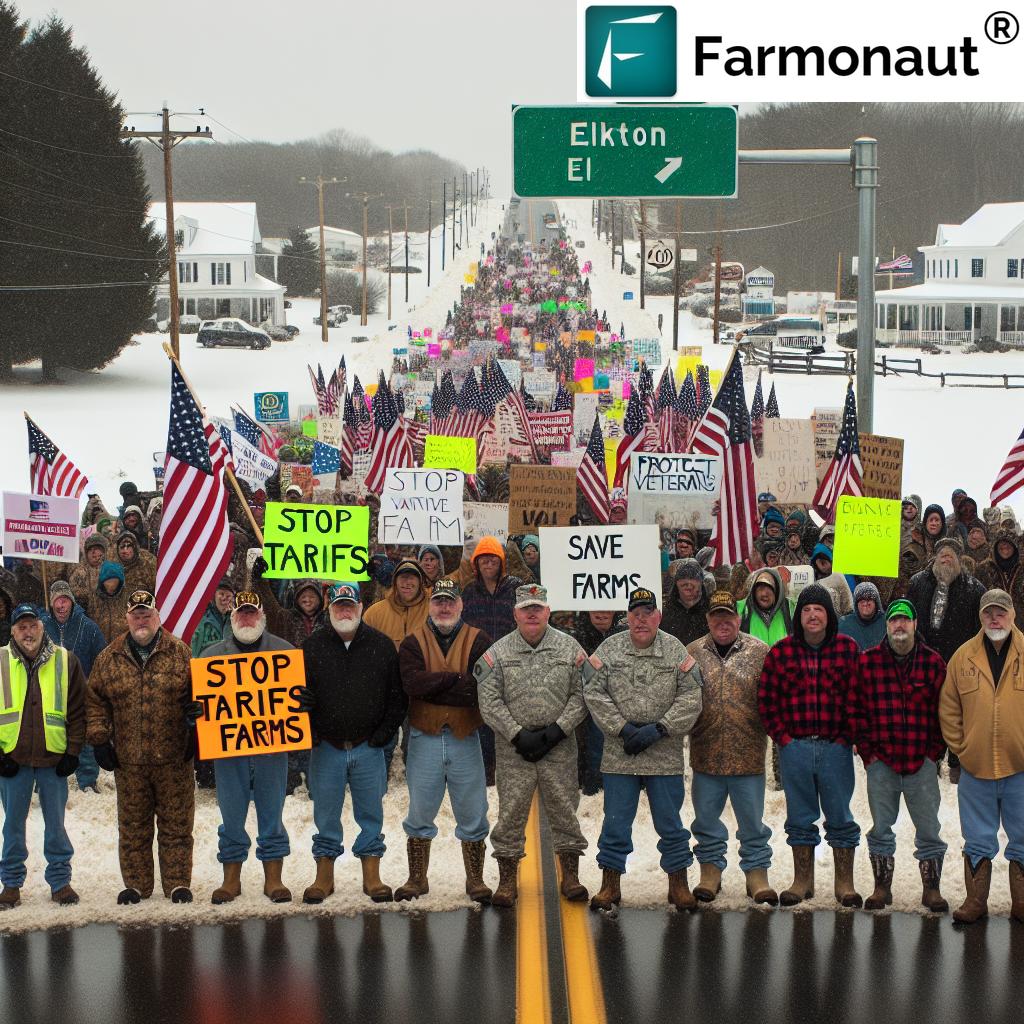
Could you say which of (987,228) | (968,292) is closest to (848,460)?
(968,292)

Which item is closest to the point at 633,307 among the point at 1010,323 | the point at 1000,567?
the point at 1010,323

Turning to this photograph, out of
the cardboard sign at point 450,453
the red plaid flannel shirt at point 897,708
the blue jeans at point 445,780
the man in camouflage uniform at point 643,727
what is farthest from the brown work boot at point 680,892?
the cardboard sign at point 450,453

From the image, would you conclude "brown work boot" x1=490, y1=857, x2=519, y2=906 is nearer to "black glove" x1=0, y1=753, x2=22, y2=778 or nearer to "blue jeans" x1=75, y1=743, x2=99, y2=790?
"black glove" x1=0, y1=753, x2=22, y2=778

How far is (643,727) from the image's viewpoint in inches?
335

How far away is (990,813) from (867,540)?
405 cm

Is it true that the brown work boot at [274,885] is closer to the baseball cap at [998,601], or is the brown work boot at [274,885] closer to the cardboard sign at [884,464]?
the baseball cap at [998,601]

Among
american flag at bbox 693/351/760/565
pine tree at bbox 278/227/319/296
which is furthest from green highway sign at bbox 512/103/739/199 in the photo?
pine tree at bbox 278/227/319/296

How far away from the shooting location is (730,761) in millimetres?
8648

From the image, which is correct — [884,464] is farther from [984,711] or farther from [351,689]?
[351,689]

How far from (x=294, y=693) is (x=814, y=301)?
88146 mm

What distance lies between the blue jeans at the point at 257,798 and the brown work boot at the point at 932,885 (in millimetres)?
3275

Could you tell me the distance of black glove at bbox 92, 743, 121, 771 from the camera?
8672 mm

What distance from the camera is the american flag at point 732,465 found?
13734 mm

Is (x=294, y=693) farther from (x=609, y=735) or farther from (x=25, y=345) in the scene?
(x=25, y=345)
